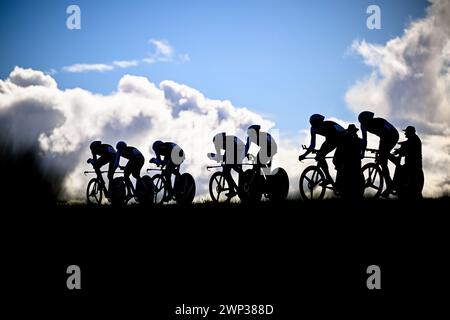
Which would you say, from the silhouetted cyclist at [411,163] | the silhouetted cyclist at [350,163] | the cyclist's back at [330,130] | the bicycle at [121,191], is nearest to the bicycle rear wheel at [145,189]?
the bicycle at [121,191]

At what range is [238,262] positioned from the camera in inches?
360

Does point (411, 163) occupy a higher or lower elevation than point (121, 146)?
lower

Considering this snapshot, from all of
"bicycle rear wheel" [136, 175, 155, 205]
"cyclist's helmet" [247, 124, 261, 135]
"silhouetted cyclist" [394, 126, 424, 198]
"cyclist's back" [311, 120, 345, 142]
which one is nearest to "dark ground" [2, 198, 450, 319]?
"silhouetted cyclist" [394, 126, 424, 198]

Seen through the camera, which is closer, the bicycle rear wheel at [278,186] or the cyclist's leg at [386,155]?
the cyclist's leg at [386,155]

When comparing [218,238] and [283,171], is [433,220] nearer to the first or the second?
[218,238]

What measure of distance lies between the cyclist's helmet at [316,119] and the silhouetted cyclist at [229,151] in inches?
89.3

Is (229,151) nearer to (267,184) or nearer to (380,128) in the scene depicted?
(267,184)

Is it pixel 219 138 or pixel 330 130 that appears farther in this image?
pixel 219 138

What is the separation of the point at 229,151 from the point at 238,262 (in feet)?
23.0

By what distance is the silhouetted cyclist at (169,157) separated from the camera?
60.2ft

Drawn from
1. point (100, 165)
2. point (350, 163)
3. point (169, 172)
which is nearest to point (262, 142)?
point (350, 163)

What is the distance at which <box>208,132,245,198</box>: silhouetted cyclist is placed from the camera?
15.8 m

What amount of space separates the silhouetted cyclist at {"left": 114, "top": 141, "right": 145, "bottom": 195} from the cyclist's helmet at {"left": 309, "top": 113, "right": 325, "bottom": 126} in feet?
22.4

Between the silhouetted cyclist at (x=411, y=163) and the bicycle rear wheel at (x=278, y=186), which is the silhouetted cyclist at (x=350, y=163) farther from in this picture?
the bicycle rear wheel at (x=278, y=186)
